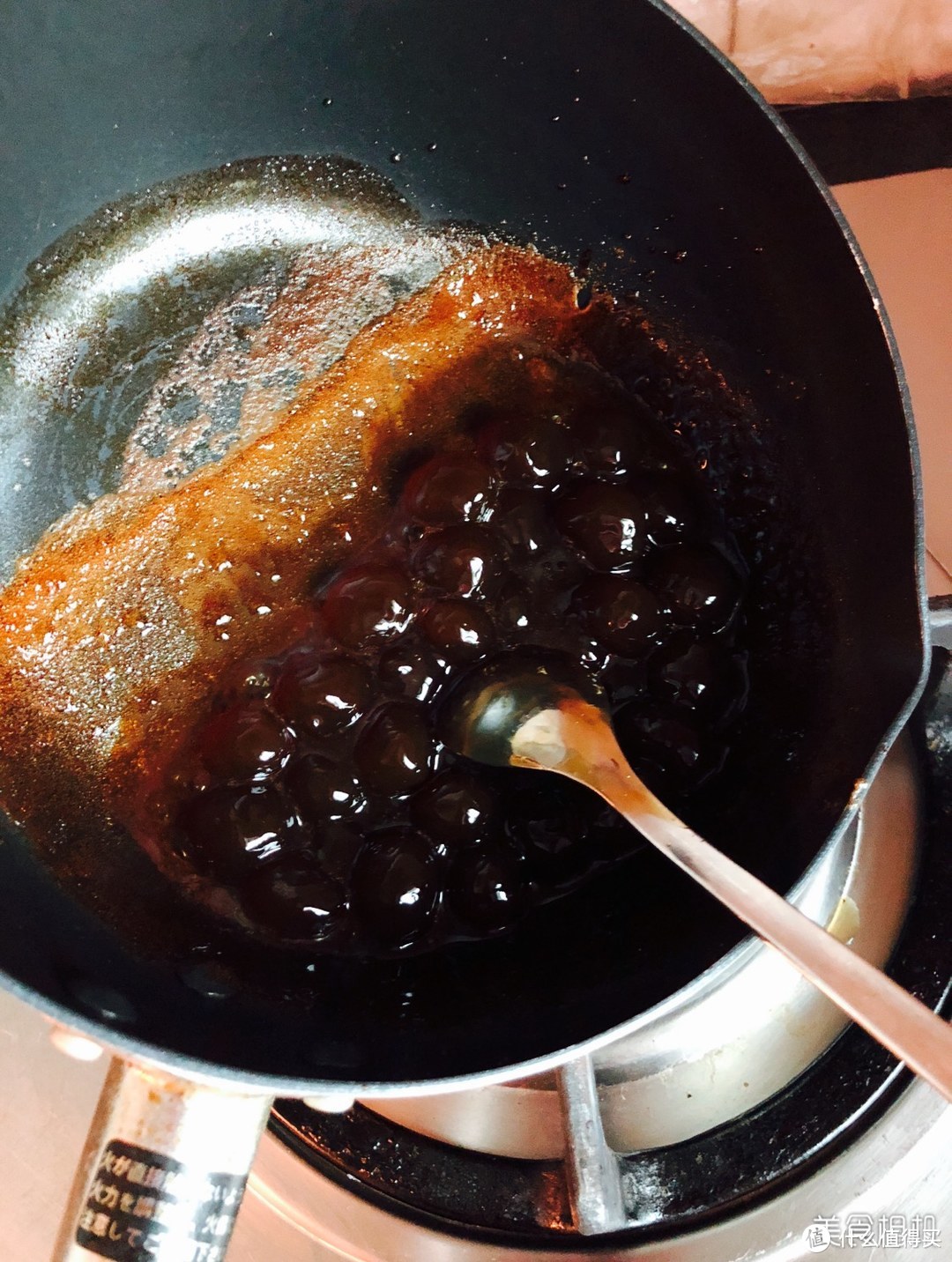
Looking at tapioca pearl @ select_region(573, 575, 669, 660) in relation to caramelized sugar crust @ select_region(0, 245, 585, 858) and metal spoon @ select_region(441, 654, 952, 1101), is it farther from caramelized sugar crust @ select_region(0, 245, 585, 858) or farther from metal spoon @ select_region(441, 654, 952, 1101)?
caramelized sugar crust @ select_region(0, 245, 585, 858)

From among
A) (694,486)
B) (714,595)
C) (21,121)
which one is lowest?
(714,595)

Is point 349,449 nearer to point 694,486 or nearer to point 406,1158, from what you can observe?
point 694,486

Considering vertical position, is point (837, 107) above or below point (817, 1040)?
above

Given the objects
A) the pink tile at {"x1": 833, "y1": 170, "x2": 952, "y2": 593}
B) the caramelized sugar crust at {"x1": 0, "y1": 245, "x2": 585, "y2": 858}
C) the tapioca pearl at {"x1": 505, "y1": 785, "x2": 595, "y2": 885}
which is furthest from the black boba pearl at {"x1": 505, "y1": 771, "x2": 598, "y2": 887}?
the pink tile at {"x1": 833, "y1": 170, "x2": 952, "y2": 593}

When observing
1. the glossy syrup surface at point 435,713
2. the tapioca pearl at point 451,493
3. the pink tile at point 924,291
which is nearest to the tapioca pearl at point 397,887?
the glossy syrup surface at point 435,713

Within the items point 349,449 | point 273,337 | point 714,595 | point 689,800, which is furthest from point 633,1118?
point 273,337

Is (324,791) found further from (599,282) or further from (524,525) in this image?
(599,282)

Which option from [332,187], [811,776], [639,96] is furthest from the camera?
[332,187]

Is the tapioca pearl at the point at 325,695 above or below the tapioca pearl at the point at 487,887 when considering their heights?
above

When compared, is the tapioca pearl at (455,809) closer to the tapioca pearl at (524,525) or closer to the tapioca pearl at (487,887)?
the tapioca pearl at (487,887)
